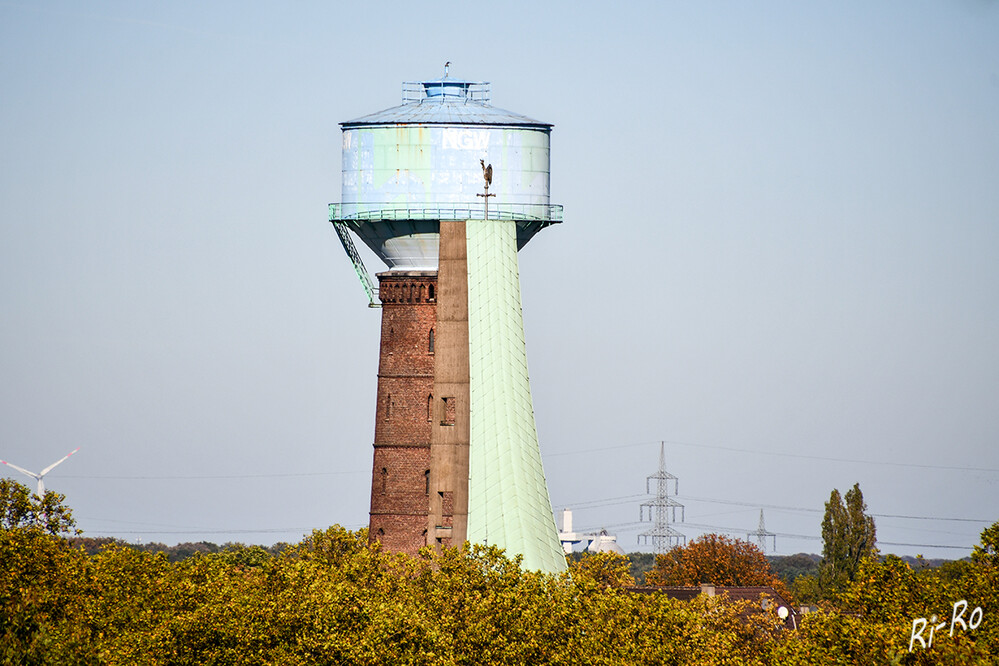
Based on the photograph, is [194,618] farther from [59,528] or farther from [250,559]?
[250,559]

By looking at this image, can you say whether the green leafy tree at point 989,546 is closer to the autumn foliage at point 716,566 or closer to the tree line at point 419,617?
the tree line at point 419,617

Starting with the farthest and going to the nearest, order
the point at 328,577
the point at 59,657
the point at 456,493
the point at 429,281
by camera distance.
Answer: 1. the point at 429,281
2. the point at 456,493
3. the point at 328,577
4. the point at 59,657

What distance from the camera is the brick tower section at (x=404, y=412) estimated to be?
259ft

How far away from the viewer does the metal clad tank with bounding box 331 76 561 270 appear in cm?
7944

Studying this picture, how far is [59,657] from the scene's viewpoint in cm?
5341

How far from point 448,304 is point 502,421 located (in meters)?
5.27

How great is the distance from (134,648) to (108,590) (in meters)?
8.67

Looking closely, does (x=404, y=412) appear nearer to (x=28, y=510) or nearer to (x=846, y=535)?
(x=28, y=510)

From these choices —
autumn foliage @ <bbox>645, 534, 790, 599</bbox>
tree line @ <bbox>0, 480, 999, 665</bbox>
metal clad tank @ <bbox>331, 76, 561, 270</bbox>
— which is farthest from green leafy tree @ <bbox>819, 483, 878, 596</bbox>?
tree line @ <bbox>0, 480, 999, 665</bbox>

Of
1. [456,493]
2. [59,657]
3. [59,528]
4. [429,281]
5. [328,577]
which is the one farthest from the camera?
[429,281]

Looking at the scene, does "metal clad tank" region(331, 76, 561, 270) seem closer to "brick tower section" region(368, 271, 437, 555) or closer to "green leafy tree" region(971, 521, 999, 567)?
"brick tower section" region(368, 271, 437, 555)

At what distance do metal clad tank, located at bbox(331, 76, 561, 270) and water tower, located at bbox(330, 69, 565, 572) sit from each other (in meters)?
0.06

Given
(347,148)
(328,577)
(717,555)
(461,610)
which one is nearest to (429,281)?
(347,148)

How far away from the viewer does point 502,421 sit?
74438 millimetres
